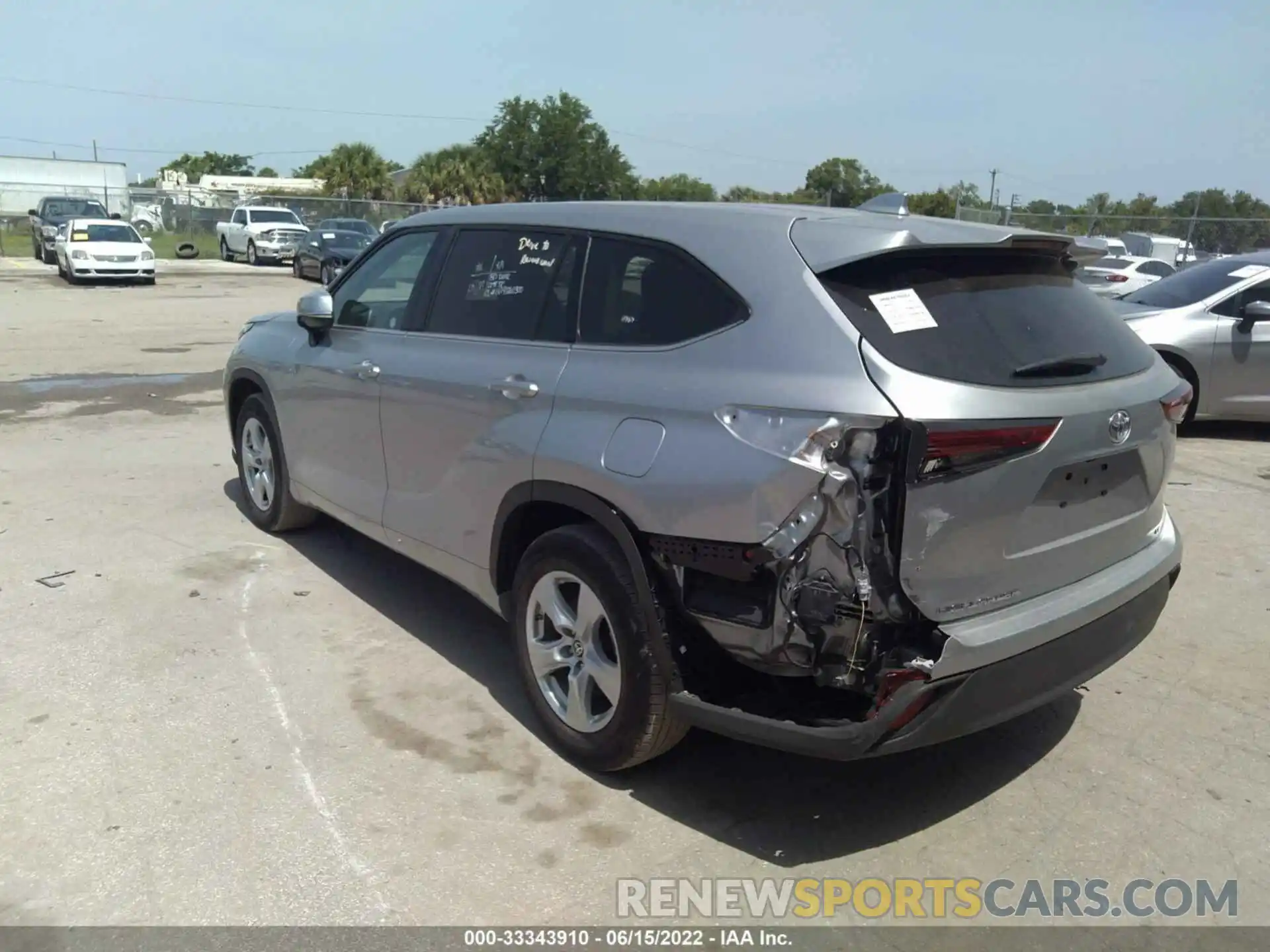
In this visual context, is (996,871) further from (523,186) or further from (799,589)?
(523,186)

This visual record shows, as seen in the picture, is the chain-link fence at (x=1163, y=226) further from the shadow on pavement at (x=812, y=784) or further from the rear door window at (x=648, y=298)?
the rear door window at (x=648, y=298)

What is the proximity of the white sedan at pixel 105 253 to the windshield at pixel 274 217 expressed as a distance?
8.38m

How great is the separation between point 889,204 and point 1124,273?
51.7 feet

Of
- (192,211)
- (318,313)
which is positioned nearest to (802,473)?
(318,313)

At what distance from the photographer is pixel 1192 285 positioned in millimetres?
9617

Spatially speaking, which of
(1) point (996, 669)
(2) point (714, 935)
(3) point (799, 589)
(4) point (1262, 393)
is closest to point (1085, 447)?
(1) point (996, 669)

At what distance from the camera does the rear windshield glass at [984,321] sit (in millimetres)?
3061

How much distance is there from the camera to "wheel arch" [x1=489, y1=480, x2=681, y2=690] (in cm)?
330

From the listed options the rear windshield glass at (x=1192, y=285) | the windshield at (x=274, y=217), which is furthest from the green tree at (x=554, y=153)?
the rear windshield glass at (x=1192, y=285)

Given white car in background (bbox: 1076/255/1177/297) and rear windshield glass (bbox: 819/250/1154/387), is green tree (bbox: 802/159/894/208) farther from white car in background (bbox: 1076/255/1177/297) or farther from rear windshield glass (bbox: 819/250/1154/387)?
rear windshield glass (bbox: 819/250/1154/387)

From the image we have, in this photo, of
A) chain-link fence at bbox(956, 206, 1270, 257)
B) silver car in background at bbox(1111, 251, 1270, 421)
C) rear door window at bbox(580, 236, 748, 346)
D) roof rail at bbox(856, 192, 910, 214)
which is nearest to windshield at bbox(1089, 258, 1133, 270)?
chain-link fence at bbox(956, 206, 1270, 257)

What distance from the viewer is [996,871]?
3.21 metres

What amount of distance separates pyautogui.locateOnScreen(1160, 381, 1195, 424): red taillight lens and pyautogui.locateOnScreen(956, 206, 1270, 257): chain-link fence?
1946cm

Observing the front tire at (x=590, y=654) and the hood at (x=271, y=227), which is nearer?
the front tire at (x=590, y=654)
